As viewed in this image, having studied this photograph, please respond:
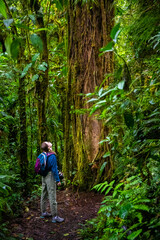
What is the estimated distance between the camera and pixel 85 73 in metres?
5.84

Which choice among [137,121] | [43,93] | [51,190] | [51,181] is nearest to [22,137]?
[43,93]

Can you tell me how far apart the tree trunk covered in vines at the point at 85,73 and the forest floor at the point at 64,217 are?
1.53ft

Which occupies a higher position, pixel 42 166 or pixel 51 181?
pixel 42 166

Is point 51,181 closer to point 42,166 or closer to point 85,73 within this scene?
point 42,166

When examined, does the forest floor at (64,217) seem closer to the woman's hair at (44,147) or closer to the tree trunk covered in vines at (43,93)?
the woman's hair at (44,147)

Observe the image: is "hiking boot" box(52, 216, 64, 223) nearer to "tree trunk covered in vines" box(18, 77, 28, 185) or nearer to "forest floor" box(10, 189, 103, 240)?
"forest floor" box(10, 189, 103, 240)

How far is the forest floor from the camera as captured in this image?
143 inches

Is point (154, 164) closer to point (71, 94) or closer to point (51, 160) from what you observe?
point (51, 160)

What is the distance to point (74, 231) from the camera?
3.66 m

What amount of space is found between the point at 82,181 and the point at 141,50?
12.6 feet

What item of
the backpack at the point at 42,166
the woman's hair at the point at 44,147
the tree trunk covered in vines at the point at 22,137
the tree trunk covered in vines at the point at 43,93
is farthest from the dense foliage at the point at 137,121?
the tree trunk covered in vines at the point at 43,93

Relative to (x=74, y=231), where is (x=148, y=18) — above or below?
above

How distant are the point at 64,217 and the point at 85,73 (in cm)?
361

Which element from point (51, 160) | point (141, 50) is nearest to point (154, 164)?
point (141, 50)
